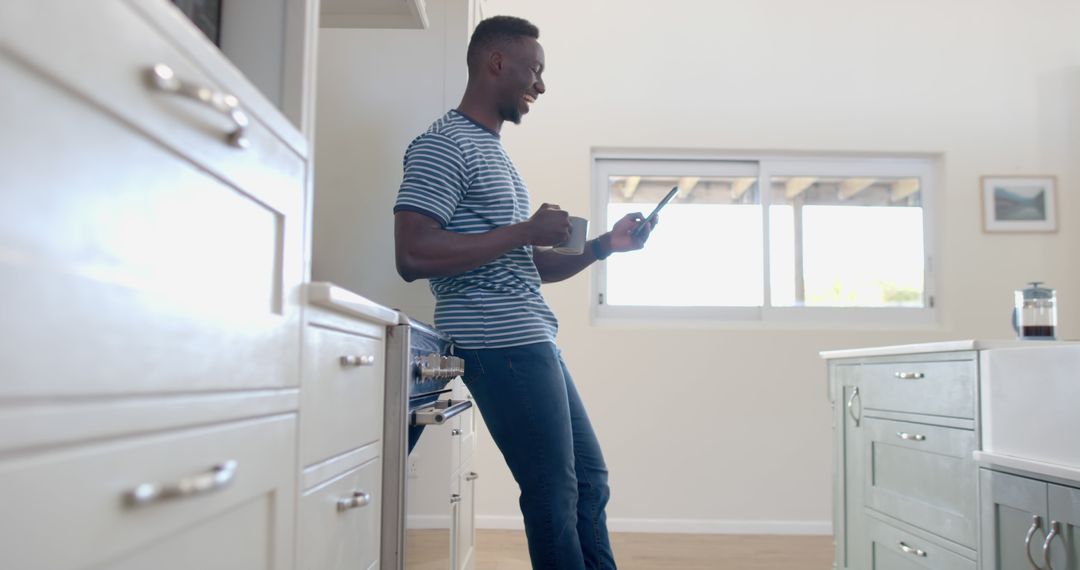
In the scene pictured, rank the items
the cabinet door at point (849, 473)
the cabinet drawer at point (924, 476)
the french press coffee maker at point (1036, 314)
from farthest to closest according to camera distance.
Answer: the cabinet door at point (849, 473)
the french press coffee maker at point (1036, 314)
the cabinet drawer at point (924, 476)

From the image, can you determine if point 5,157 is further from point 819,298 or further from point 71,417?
point 819,298

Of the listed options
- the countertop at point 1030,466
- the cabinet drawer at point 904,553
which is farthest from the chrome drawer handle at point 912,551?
the countertop at point 1030,466

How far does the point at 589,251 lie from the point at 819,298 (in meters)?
2.53

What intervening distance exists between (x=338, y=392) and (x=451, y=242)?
37 centimetres

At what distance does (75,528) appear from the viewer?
57cm

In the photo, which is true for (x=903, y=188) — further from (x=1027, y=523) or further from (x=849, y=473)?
(x=1027, y=523)

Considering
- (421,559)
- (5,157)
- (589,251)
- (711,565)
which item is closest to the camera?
(5,157)

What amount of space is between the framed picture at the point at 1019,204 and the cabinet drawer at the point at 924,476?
1.95 metres

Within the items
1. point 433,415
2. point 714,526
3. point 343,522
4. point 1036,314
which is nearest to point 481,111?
point 433,415

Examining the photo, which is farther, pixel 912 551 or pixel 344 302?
pixel 912 551

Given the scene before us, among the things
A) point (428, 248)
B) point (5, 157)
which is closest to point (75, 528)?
point (5, 157)

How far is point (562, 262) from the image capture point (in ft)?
6.70

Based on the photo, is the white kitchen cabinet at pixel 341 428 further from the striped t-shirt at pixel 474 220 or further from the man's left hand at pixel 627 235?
the man's left hand at pixel 627 235

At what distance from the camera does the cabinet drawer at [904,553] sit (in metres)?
2.22
